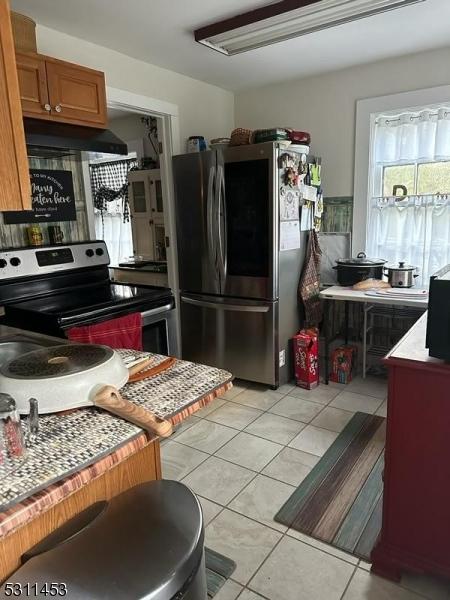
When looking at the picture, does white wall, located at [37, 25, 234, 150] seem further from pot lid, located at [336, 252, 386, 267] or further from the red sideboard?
the red sideboard

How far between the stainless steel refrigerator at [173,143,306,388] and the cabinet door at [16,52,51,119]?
1230mm

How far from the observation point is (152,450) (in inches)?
47.6

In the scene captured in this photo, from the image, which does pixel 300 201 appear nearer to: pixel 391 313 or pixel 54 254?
pixel 391 313

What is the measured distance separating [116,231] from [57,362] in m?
4.20

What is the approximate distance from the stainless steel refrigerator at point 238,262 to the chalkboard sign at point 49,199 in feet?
2.92

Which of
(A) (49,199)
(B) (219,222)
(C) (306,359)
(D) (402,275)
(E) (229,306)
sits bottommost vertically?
(C) (306,359)

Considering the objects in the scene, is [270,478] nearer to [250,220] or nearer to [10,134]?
[250,220]

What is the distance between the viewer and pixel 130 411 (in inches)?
37.4

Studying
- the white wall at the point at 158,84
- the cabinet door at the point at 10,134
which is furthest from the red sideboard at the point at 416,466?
the white wall at the point at 158,84

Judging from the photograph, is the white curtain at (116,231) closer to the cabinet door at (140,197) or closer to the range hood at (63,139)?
the cabinet door at (140,197)

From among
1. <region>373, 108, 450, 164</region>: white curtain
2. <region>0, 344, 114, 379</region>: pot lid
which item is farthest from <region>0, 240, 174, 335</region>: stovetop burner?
<region>373, 108, 450, 164</region>: white curtain

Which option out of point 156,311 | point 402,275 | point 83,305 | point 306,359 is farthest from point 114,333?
point 402,275

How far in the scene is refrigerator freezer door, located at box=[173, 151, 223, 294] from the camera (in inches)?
125

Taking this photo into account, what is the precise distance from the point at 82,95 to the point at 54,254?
926 mm
